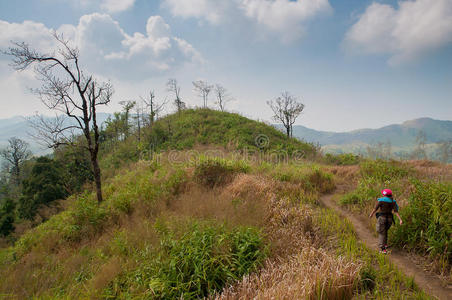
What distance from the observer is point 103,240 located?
5.42 meters

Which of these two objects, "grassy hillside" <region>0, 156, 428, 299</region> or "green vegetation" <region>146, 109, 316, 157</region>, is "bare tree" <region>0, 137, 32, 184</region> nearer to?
"green vegetation" <region>146, 109, 316, 157</region>

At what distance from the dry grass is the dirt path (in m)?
1.17

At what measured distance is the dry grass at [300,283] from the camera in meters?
2.40

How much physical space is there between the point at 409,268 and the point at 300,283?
250cm

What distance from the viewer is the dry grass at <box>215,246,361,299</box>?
7.87 ft

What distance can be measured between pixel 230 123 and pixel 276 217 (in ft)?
63.4

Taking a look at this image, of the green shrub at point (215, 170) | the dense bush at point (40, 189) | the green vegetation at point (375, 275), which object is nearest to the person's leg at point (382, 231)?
the green vegetation at point (375, 275)

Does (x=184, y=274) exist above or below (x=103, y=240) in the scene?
above

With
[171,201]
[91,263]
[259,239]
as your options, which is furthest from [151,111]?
[259,239]

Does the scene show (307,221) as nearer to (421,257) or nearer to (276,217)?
(276,217)

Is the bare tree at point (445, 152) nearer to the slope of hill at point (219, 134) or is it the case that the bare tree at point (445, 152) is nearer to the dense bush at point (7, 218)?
the slope of hill at point (219, 134)

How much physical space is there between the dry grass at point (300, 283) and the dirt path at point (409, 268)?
117cm

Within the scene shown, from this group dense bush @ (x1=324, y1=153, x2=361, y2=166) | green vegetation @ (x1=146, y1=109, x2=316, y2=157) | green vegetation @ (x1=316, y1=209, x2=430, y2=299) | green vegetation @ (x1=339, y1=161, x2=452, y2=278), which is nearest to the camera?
green vegetation @ (x1=316, y1=209, x2=430, y2=299)

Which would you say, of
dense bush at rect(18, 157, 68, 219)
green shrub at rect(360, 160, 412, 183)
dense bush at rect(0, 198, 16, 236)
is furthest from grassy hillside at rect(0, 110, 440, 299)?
dense bush at rect(0, 198, 16, 236)
